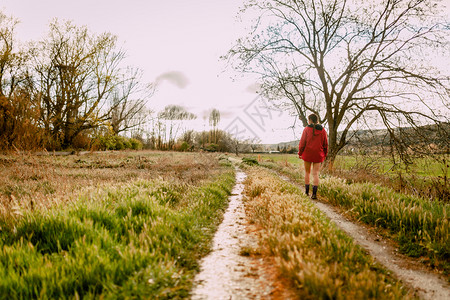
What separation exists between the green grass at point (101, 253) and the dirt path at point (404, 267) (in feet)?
9.28

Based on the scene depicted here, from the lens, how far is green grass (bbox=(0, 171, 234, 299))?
2314 millimetres

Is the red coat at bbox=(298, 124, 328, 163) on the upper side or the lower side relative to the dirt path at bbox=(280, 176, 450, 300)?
upper

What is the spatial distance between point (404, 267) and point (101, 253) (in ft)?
14.0

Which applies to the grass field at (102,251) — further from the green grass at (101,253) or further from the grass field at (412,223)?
the grass field at (412,223)

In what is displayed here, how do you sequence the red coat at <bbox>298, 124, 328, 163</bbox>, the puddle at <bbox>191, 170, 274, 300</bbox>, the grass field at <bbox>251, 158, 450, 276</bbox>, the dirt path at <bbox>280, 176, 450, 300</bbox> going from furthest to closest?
1. the red coat at <bbox>298, 124, 328, 163</bbox>
2. the grass field at <bbox>251, 158, 450, 276</bbox>
3. the dirt path at <bbox>280, 176, 450, 300</bbox>
4. the puddle at <bbox>191, 170, 274, 300</bbox>

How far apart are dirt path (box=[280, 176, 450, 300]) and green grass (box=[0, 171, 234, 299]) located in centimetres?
283

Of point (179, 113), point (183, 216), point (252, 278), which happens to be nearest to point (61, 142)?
point (183, 216)

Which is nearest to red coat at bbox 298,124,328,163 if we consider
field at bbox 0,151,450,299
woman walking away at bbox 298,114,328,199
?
woman walking away at bbox 298,114,328,199

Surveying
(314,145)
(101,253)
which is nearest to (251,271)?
(101,253)

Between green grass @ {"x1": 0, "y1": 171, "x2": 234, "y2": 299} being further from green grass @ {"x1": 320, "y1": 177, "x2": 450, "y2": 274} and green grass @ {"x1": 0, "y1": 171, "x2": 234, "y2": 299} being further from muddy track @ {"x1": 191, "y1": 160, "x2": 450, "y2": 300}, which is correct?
green grass @ {"x1": 320, "y1": 177, "x2": 450, "y2": 274}

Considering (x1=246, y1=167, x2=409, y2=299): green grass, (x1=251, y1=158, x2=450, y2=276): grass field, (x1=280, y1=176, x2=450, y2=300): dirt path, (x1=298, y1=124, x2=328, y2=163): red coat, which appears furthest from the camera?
(x1=298, y1=124, x2=328, y2=163): red coat

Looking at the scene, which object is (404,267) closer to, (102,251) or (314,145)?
(102,251)

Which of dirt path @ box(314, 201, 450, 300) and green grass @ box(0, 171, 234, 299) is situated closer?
green grass @ box(0, 171, 234, 299)

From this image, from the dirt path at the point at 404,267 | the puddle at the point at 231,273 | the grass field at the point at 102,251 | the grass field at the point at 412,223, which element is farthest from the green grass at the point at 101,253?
the grass field at the point at 412,223
